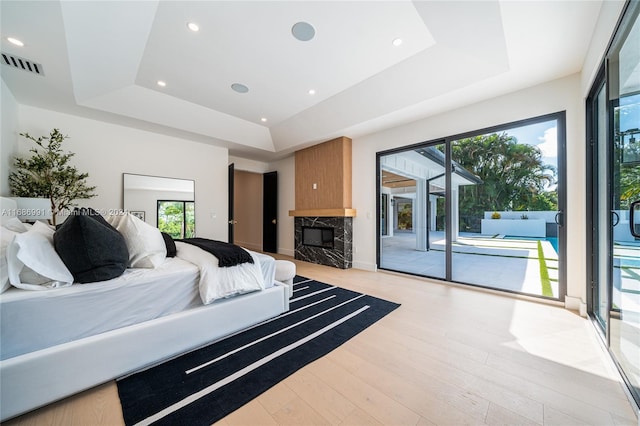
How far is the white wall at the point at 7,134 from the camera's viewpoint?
8.91ft

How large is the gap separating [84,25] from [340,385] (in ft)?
12.2

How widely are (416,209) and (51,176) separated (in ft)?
24.0

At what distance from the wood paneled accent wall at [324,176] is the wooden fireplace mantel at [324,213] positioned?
96 mm

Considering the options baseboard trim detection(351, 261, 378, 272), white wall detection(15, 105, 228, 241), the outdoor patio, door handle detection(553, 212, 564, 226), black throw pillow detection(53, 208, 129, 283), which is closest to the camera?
black throw pillow detection(53, 208, 129, 283)

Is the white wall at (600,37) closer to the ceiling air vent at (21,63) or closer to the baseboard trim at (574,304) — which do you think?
the baseboard trim at (574,304)

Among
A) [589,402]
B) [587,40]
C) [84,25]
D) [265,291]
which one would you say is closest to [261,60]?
[84,25]

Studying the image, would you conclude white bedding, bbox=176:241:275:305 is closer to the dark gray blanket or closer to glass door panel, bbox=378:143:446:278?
the dark gray blanket

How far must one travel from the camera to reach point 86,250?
1517 mm

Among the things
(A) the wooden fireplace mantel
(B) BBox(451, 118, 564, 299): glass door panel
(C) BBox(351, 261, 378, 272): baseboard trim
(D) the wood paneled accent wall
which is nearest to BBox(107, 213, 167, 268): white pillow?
(A) the wooden fireplace mantel

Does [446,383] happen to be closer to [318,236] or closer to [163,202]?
[318,236]

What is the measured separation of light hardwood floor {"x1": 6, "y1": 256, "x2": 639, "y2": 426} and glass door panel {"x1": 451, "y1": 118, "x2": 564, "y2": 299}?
104 centimetres

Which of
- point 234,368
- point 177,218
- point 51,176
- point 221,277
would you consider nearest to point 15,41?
point 51,176

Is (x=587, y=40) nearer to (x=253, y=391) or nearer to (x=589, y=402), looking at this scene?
(x=589, y=402)

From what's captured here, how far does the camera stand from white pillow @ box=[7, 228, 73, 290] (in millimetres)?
1326
